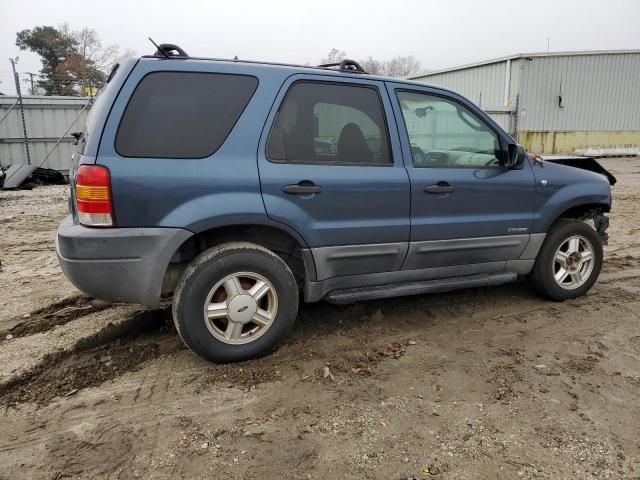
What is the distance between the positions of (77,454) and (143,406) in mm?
465

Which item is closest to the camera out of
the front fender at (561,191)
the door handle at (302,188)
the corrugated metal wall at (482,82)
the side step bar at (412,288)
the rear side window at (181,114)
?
the rear side window at (181,114)

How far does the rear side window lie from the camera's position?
9.75 feet

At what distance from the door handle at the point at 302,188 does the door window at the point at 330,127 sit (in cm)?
17

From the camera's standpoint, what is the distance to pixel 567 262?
4.51 metres

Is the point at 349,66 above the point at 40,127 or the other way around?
above

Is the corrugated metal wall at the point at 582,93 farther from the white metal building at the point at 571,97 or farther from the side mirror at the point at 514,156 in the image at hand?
the side mirror at the point at 514,156

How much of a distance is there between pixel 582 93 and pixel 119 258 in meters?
24.5

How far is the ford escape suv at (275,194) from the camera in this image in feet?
9.75

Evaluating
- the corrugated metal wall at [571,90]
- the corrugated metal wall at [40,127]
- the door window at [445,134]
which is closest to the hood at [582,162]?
the door window at [445,134]

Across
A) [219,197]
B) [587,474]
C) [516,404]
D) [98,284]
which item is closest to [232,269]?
[219,197]

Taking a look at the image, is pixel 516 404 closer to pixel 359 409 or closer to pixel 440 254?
pixel 359 409

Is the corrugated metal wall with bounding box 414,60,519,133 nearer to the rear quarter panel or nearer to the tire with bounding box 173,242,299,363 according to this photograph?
the rear quarter panel

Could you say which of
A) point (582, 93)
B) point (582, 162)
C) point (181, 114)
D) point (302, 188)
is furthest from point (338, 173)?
point (582, 93)

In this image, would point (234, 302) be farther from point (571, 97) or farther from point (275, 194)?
point (571, 97)
